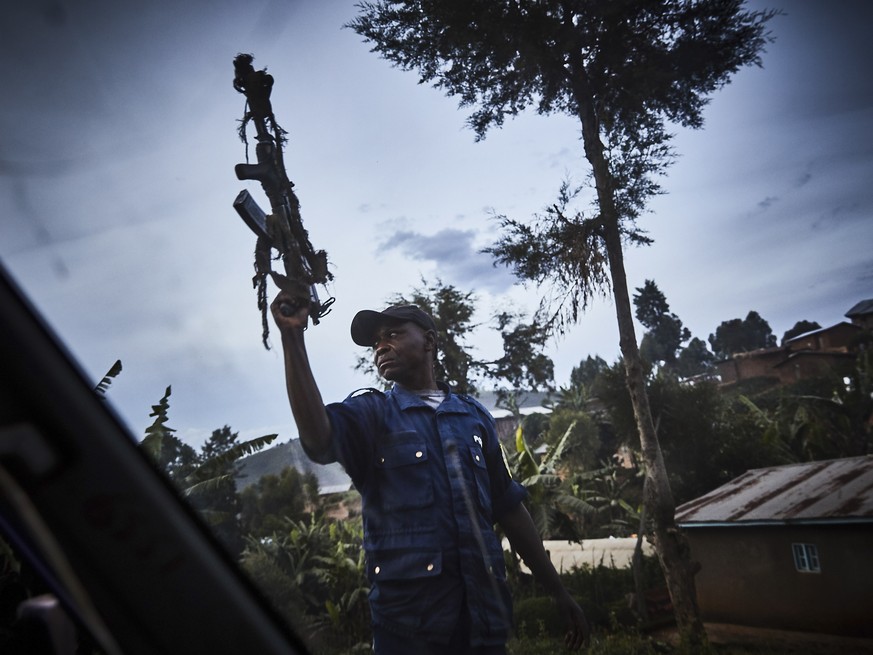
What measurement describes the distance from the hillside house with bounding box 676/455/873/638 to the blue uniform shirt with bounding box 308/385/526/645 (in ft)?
9.54

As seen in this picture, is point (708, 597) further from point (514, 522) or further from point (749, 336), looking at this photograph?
point (514, 522)

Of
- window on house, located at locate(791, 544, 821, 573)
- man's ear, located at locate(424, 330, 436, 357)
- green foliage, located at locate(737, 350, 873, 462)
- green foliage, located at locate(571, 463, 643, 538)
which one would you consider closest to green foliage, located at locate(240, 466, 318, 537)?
man's ear, located at locate(424, 330, 436, 357)

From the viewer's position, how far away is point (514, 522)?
1.86 meters

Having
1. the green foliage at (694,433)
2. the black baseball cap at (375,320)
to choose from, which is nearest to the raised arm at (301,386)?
the black baseball cap at (375,320)

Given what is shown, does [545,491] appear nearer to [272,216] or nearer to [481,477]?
[481,477]

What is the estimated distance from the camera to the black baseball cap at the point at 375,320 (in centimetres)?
180

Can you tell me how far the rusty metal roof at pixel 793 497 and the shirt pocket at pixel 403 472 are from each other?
307 centimetres

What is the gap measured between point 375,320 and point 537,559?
98 centimetres

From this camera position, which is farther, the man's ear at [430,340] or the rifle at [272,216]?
the man's ear at [430,340]

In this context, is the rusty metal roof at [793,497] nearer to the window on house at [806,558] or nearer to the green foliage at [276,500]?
the window on house at [806,558]

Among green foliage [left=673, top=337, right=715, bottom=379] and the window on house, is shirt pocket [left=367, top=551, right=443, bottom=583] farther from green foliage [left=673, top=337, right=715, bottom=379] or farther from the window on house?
the window on house

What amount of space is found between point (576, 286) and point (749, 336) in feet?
4.50

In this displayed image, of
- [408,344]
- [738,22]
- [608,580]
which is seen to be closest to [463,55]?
[738,22]

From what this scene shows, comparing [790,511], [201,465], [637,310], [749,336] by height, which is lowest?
[790,511]
